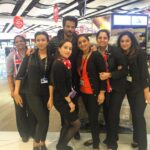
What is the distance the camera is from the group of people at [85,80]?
2.60 meters

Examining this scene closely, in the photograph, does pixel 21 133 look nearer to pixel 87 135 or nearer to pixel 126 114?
pixel 87 135

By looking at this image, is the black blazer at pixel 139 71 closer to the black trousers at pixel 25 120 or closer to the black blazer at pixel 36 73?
the black blazer at pixel 36 73

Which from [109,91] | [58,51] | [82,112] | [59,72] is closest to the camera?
[59,72]

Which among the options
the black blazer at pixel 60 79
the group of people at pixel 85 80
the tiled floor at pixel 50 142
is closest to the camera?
the black blazer at pixel 60 79

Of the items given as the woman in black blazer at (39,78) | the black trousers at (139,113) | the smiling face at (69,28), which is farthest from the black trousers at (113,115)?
the smiling face at (69,28)

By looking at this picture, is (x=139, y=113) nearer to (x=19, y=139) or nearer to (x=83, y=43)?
(x=83, y=43)

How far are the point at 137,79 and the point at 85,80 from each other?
0.56 m

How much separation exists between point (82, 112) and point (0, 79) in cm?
617

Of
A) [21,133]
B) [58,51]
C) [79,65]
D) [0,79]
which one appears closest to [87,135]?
[21,133]

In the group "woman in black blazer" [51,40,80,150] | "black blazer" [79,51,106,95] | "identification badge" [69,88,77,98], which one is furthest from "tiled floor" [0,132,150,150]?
"black blazer" [79,51,106,95]

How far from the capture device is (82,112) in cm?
354

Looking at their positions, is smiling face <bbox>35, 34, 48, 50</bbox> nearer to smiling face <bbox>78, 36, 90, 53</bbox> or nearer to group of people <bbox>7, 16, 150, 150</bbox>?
group of people <bbox>7, 16, 150, 150</bbox>

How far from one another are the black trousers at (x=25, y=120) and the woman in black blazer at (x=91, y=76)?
812 mm

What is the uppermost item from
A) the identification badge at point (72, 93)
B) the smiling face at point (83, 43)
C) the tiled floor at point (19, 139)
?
the smiling face at point (83, 43)
